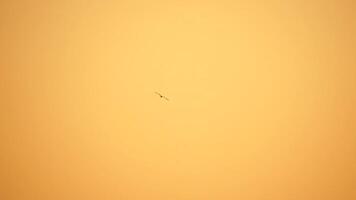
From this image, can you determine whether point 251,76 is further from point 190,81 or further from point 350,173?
point 350,173

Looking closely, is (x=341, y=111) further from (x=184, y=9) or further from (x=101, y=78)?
(x=101, y=78)

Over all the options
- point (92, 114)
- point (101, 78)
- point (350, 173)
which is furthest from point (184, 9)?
point (350, 173)

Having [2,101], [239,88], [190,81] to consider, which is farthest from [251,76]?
[2,101]

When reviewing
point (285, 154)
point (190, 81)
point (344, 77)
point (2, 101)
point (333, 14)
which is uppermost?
point (333, 14)

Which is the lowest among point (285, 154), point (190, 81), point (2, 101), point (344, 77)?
point (2, 101)

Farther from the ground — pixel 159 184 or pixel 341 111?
pixel 341 111

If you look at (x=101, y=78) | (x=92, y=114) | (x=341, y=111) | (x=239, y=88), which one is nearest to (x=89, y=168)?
(x=92, y=114)

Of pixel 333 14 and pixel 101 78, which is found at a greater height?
pixel 333 14

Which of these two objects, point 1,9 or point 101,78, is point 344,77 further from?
point 1,9
